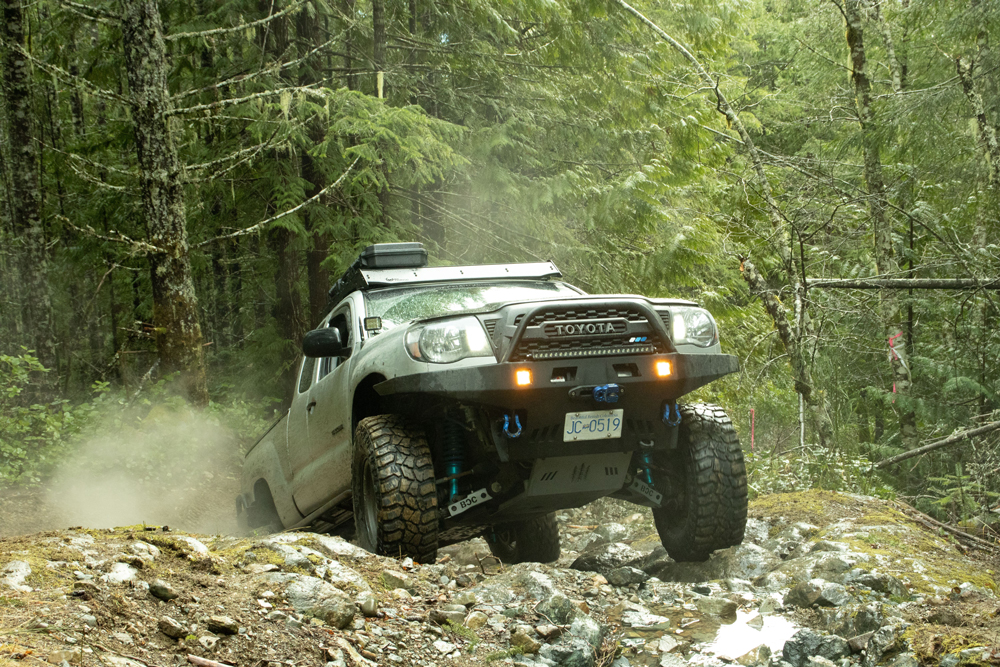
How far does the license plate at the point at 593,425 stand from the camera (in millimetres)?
4621

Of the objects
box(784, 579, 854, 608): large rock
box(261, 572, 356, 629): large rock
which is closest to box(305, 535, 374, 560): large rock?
box(261, 572, 356, 629): large rock

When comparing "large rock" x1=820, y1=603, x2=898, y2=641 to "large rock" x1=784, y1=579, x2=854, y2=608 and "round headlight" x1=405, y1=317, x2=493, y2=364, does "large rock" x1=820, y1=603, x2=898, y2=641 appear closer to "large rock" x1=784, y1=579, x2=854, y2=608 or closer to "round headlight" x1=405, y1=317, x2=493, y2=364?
"large rock" x1=784, y1=579, x2=854, y2=608

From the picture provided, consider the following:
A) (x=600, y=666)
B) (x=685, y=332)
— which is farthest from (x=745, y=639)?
(x=685, y=332)

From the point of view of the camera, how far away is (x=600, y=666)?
3.76 m

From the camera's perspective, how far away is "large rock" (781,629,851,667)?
146 inches

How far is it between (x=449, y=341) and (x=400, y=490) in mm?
899

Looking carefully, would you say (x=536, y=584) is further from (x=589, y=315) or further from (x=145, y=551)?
(x=145, y=551)

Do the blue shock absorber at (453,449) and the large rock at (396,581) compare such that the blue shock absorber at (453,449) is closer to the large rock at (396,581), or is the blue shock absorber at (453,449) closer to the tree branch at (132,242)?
the large rock at (396,581)

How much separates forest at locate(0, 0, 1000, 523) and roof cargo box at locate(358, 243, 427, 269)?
365 cm

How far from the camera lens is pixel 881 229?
11.1 metres

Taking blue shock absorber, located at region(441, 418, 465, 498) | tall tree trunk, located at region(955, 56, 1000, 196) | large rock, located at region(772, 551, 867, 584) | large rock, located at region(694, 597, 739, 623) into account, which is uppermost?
tall tree trunk, located at region(955, 56, 1000, 196)

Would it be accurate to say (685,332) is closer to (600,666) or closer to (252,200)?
(600,666)

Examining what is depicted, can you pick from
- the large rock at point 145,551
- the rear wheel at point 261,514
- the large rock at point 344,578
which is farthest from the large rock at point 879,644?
the rear wheel at point 261,514

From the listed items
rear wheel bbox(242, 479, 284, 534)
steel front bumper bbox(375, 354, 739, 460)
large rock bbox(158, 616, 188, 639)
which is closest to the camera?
large rock bbox(158, 616, 188, 639)
